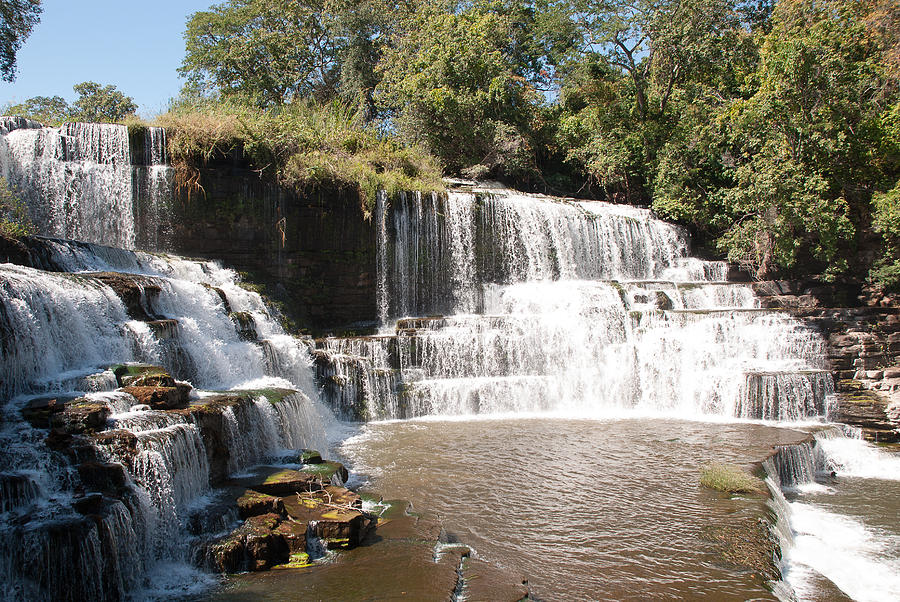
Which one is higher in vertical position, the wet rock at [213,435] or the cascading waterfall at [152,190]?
the cascading waterfall at [152,190]

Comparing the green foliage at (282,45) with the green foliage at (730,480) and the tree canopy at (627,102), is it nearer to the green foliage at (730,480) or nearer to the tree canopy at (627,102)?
the tree canopy at (627,102)

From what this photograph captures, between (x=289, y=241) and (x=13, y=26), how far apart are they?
8395 millimetres

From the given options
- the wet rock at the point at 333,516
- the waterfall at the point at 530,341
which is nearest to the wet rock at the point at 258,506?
the wet rock at the point at 333,516

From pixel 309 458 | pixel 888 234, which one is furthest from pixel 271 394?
pixel 888 234

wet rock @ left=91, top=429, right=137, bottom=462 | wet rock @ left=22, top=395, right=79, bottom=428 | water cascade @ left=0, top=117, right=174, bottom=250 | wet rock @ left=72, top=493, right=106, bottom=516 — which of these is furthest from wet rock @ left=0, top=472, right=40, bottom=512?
water cascade @ left=0, top=117, right=174, bottom=250

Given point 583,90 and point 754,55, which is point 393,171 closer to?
point 583,90

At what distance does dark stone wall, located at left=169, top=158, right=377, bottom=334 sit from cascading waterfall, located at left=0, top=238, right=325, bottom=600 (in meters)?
3.10

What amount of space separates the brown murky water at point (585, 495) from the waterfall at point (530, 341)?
3.63 feet

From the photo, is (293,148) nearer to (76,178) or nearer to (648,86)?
(76,178)

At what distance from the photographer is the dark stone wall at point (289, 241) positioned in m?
13.9

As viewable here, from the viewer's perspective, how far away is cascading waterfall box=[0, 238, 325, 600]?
4.52m

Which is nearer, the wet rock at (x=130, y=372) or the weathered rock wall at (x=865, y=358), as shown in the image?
the wet rock at (x=130, y=372)

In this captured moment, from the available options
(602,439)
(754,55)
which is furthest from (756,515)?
(754,55)

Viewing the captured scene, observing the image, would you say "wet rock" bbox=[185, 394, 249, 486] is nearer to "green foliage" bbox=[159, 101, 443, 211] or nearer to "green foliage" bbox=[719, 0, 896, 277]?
"green foliage" bbox=[159, 101, 443, 211]
